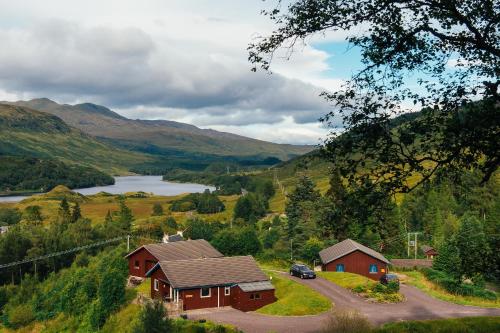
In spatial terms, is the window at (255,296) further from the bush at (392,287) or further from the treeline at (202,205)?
the treeline at (202,205)

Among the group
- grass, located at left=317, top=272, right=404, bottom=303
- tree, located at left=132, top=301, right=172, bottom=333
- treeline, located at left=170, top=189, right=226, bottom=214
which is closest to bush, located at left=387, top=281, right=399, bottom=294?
grass, located at left=317, top=272, right=404, bottom=303

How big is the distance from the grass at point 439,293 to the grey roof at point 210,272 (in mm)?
18069

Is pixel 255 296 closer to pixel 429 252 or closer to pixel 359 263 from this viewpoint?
pixel 359 263

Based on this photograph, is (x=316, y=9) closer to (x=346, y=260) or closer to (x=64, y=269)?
(x=346, y=260)

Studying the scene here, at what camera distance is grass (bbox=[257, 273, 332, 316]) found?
41.9 meters

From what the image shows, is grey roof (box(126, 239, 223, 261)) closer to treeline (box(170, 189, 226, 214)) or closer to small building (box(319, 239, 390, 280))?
small building (box(319, 239, 390, 280))

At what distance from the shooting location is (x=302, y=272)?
182ft

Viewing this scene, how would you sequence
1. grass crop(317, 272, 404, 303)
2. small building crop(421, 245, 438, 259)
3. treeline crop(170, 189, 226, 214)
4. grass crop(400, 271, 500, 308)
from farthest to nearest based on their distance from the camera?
treeline crop(170, 189, 226, 214) < small building crop(421, 245, 438, 259) < grass crop(400, 271, 500, 308) < grass crop(317, 272, 404, 303)

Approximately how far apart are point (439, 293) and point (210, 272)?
966 inches

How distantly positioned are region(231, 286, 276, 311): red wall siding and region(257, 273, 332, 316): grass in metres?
1.10

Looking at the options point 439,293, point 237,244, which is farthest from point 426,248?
point 439,293

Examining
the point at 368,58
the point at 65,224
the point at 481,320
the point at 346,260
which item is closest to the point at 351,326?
the point at 481,320

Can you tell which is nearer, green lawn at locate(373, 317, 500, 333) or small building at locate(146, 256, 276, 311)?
green lawn at locate(373, 317, 500, 333)

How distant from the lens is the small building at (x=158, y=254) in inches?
2406
